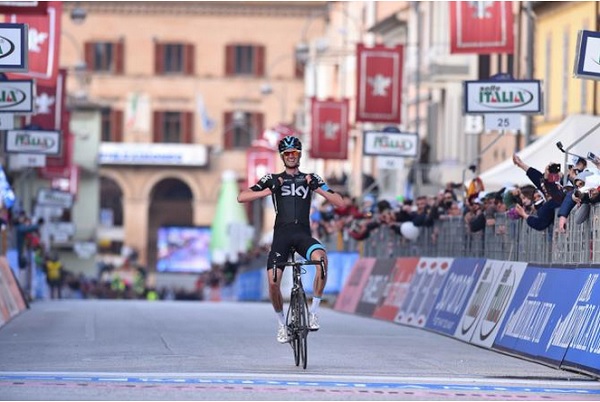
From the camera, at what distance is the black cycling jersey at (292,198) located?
57.5 feet

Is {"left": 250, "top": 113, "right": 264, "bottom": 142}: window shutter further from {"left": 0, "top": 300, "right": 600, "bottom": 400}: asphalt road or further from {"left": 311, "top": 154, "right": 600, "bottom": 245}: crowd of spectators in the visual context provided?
{"left": 0, "top": 300, "right": 600, "bottom": 400}: asphalt road

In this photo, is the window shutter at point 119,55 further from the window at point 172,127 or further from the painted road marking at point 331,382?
the painted road marking at point 331,382

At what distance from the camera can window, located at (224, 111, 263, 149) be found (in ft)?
338

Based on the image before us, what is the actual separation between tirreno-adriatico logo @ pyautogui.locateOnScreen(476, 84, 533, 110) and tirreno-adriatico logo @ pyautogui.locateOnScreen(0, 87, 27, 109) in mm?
6861

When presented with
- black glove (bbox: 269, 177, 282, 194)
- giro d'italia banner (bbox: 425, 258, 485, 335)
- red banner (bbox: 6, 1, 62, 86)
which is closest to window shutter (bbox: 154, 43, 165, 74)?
red banner (bbox: 6, 1, 62, 86)


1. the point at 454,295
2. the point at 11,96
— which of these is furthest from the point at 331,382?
the point at 11,96

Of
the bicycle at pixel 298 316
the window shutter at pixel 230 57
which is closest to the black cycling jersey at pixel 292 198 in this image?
the bicycle at pixel 298 316

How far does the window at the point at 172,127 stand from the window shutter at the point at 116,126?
1.96m

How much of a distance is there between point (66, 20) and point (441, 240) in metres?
76.0

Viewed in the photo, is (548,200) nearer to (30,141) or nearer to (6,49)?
(6,49)

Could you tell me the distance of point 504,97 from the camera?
27.1 meters

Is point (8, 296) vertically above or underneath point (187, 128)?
underneath

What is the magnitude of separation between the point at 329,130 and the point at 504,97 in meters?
28.6

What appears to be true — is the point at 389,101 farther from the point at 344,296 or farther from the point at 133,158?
the point at 133,158
